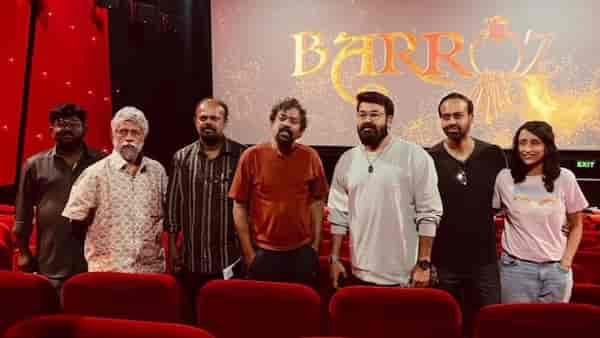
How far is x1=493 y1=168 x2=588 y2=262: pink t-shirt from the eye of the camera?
2580 mm

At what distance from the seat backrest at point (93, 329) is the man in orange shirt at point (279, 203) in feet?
4.04

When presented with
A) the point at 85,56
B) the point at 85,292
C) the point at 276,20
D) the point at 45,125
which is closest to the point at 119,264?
the point at 85,292

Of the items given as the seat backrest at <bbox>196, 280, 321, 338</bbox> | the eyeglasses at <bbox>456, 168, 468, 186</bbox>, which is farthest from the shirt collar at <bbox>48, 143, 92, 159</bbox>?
the eyeglasses at <bbox>456, 168, 468, 186</bbox>

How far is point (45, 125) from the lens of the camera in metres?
5.57

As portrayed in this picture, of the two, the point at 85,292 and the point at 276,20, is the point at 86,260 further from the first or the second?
the point at 276,20

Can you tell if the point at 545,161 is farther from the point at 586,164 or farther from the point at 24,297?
the point at 586,164

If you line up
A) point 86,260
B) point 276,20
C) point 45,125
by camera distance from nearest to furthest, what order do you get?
point 86,260 → point 45,125 → point 276,20

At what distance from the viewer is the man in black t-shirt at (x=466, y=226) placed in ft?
8.94

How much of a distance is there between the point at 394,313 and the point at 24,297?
1.41m

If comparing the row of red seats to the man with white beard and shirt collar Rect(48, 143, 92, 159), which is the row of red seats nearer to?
the man with white beard

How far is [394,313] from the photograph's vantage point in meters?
1.96

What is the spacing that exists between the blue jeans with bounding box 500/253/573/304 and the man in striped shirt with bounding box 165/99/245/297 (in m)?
1.47

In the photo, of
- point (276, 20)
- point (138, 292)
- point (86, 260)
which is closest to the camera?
point (138, 292)

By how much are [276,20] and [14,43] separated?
337 cm
